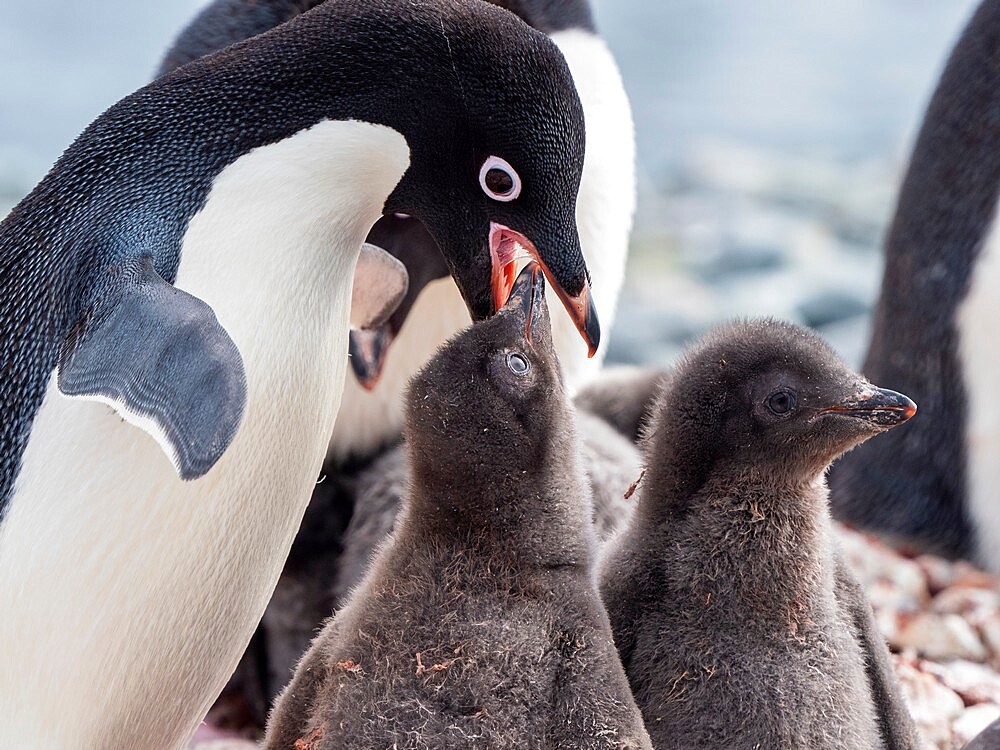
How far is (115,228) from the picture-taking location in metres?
1.56

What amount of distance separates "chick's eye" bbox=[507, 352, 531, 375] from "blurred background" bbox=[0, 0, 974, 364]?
3.35 feet

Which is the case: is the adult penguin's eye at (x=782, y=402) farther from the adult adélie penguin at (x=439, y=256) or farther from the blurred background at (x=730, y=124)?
the blurred background at (x=730, y=124)

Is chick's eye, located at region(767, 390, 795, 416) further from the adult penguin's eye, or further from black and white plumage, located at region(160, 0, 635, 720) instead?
black and white plumage, located at region(160, 0, 635, 720)

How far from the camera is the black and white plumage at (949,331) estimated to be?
3.11 m

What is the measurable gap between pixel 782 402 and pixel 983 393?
168cm

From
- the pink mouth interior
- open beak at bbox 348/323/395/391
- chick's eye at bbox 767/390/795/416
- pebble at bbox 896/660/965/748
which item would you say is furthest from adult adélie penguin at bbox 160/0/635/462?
pebble at bbox 896/660/965/748

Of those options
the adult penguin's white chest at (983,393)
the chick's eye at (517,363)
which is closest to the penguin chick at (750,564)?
the chick's eye at (517,363)

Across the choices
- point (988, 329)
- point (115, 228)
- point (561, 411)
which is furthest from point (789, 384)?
point (988, 329)

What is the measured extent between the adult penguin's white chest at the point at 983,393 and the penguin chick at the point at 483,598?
71.7 inches

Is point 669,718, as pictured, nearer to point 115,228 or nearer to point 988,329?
point 115,228

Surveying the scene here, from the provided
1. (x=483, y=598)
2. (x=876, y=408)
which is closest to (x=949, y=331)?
(x=876, y=408)

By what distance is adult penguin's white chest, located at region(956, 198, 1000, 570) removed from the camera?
10.2 feet

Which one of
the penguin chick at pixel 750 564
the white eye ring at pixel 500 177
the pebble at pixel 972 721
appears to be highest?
the white eye ring at pixel 500 177

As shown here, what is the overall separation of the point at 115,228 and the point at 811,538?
0.85 metres
